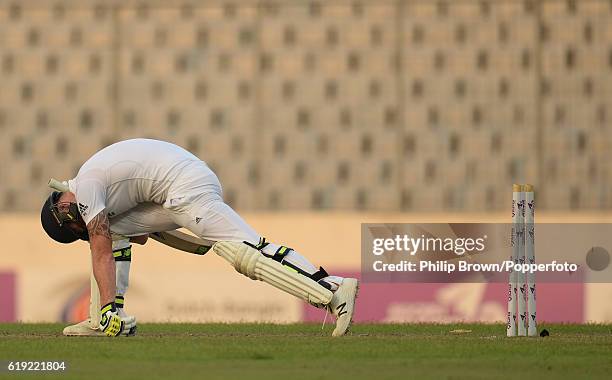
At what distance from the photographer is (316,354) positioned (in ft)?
25.6

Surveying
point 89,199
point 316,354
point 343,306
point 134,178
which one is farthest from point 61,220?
point 316,354

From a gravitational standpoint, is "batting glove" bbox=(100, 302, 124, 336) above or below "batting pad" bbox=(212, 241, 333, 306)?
below

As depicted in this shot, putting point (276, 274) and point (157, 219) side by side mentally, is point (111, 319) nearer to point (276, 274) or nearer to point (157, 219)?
point (157, 219)

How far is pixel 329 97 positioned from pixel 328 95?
6 cm

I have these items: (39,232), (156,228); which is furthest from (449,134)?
(156,228)

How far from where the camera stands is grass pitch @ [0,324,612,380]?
6.94 m

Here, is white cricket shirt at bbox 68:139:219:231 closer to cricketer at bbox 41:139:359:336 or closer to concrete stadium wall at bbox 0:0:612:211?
cricketer at bbox 41:139:359:336

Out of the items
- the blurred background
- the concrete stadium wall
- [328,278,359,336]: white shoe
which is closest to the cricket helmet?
[328,278,359,336]: white shoe

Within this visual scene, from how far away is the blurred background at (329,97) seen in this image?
32125 mm

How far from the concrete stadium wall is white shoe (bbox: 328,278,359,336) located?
73.2 ft

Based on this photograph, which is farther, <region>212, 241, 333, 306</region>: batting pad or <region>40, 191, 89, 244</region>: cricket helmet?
<region>40, 191, 89, 244</region>: cricket helmet

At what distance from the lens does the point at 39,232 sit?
63.5 ft

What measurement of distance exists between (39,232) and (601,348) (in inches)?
480

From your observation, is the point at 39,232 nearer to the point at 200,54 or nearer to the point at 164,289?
the point at 164,289
